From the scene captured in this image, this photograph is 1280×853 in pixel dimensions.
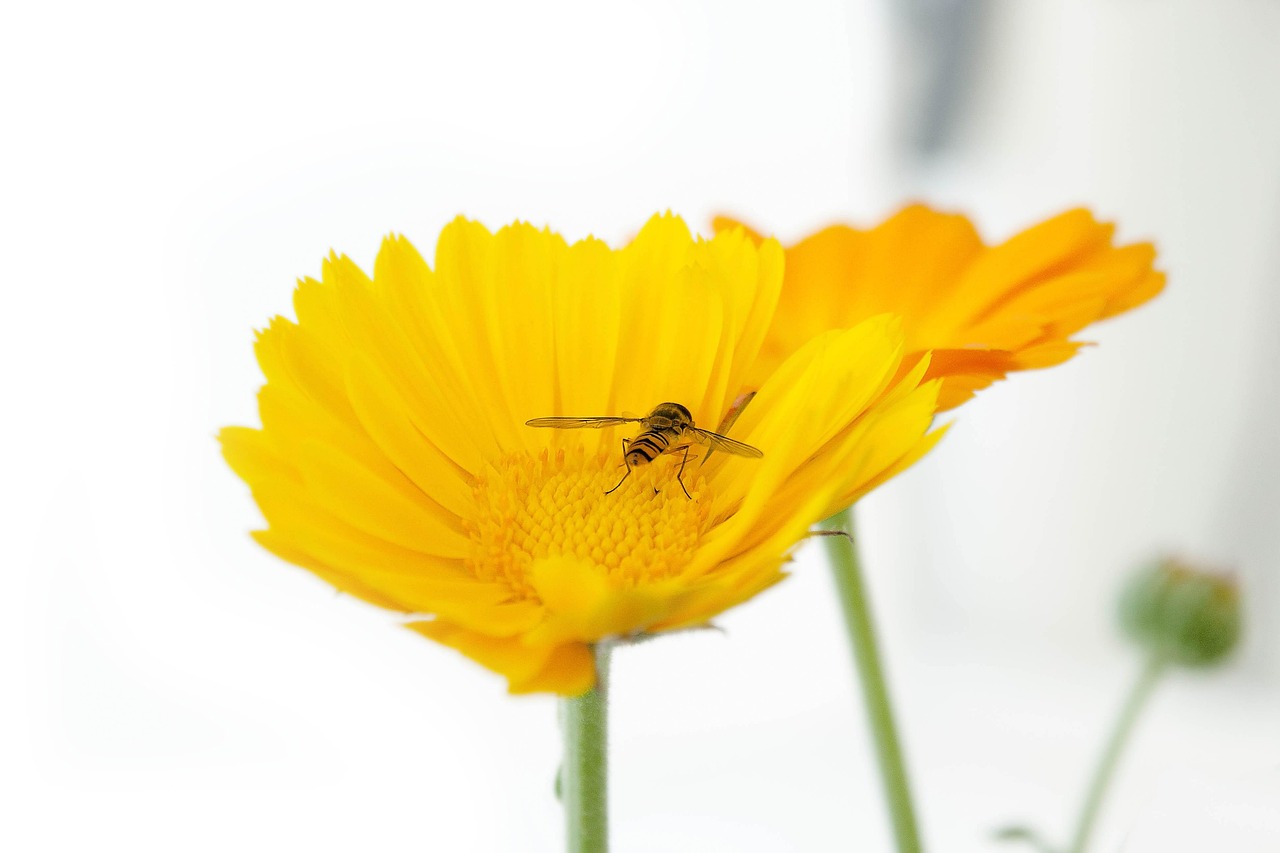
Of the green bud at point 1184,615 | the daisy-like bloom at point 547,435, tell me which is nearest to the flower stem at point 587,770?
the daisy-like bloom at point 547,435

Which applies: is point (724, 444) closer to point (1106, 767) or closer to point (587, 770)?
point (587, 770)

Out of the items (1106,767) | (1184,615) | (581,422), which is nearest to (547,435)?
(581,422)

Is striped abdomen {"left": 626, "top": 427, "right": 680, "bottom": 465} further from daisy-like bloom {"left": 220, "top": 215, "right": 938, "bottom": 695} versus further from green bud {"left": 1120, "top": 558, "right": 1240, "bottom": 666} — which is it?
green bud {"left": 1120, "top": 558, "right": 1240, "bottom": 666}

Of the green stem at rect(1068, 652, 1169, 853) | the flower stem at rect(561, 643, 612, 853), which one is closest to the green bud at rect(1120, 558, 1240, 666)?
the green stem at rect(1068, 652, 1169, 853)

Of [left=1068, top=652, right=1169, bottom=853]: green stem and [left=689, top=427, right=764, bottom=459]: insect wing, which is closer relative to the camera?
[left=689, top=427, right=764, bottom=459]: insect wing

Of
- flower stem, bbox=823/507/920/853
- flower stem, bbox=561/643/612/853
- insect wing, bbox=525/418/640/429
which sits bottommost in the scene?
flower stem, bbox=561/643/612/853

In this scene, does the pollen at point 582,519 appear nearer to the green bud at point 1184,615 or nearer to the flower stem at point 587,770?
the flower stem at point 587,770

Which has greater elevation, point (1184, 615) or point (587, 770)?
point (1184, 615)
